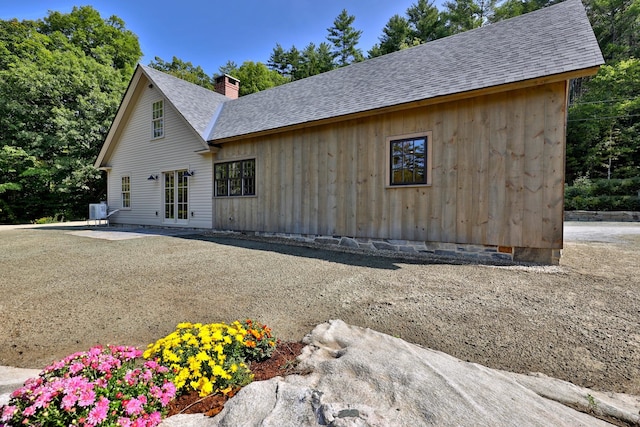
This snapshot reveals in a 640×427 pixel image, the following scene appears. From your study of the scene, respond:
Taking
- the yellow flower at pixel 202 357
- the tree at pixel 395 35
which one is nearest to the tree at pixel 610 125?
the tree at pixel 395 35

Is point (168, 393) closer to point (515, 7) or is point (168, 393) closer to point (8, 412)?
point (8, 412)

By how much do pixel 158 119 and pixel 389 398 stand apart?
536 inches

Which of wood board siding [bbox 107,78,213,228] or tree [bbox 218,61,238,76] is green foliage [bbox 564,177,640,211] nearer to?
wood board siding [bbox 107,78,213,228]

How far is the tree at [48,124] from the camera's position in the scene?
56.2ft

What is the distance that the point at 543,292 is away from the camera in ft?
12.7

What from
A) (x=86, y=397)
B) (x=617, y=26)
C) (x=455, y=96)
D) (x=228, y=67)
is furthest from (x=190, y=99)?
(x=617, y=26)

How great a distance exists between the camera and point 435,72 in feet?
23.6

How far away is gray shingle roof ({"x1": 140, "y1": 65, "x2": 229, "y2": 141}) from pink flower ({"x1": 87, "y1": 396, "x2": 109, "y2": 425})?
1002 cm

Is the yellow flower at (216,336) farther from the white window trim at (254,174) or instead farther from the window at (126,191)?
the window at (126,191)

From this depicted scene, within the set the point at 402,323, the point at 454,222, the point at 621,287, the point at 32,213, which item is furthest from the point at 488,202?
the point at 32,213

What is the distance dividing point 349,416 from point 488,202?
5.51 meters

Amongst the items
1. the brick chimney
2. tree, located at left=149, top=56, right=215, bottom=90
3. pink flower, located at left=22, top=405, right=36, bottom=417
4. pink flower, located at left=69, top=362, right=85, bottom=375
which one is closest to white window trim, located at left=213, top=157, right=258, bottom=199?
the brick chimney

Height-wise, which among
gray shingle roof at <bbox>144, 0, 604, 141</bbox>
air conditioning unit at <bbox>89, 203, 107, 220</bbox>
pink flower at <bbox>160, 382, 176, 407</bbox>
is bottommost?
pink flower at <bbox>160, 382, 176, 407</bbox>

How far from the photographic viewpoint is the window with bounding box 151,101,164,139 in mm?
12098
